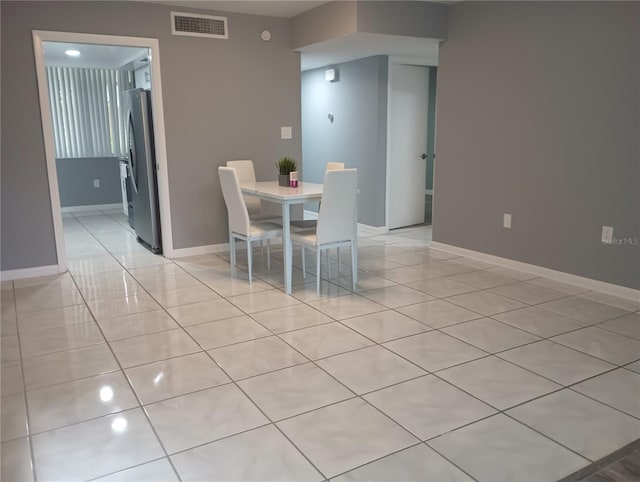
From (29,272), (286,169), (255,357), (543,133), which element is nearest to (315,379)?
(255,357)

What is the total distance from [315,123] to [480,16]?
9.64 ft

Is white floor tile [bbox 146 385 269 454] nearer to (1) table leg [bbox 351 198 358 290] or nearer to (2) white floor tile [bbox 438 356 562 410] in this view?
(2) white floor tile [bbox 438 356 562 410]

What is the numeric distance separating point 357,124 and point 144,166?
2.59m

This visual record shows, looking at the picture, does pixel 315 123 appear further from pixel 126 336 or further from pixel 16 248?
pixel 126 336

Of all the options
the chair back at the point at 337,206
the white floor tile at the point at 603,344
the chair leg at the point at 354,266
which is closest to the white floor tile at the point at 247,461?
the white floor tile at the point at 603,344

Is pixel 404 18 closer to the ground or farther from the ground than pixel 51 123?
farther from the ground

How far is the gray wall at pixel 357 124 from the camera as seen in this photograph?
5.83 m

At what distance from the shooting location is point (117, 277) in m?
4.32

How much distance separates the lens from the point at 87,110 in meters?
7.67

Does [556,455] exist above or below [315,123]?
below

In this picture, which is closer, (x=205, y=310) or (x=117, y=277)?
(x=205, y=310)

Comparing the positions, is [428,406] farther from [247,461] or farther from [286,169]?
[286,169]

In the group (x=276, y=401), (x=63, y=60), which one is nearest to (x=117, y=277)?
(x=276, y=401)

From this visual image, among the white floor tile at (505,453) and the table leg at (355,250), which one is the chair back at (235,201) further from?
the white floor tile at (505,453)
